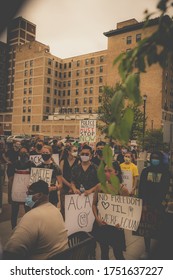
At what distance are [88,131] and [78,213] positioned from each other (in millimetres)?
7004

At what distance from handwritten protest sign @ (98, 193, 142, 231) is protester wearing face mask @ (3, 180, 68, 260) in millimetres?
1247

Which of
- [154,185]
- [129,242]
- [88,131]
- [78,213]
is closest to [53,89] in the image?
[88,131]

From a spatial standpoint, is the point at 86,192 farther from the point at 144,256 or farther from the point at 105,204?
the point at 144,256

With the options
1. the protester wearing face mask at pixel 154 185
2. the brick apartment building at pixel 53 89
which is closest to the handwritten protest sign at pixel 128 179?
the protester wearing face mask at pixel 154 185

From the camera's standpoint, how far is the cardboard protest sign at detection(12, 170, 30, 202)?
5.83 m

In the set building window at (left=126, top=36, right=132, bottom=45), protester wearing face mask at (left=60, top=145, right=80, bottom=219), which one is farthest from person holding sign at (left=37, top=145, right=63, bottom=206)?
building window at (left=126, top=36, right=132, bottom=45)

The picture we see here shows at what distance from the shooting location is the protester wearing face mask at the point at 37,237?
272cm

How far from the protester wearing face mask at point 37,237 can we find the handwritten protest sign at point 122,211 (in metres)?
1.25

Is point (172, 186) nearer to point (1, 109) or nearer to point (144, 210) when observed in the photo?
point (144, 210)

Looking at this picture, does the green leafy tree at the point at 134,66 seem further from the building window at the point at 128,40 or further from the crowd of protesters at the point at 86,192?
the building window at the point at 128,40

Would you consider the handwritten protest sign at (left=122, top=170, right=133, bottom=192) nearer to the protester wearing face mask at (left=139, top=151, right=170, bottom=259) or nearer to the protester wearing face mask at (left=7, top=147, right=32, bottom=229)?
the protester wearing face mask at (left=139, top=151, right=170, bottom=259)

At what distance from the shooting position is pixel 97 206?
4.41 metres
